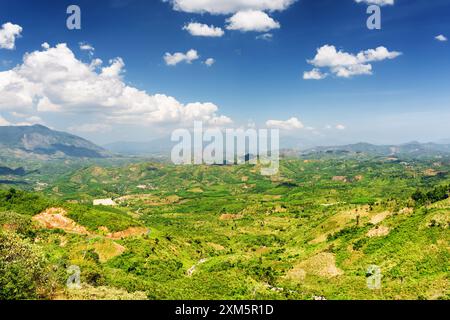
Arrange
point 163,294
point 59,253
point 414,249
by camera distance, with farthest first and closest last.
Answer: point 59,253 < point 414,249 < point 163,294

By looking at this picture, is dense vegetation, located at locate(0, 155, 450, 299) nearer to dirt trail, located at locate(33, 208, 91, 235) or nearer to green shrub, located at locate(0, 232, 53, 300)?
green shrub, located at locate(0, 232, 53, 300)

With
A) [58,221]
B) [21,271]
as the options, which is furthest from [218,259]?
[21,271]

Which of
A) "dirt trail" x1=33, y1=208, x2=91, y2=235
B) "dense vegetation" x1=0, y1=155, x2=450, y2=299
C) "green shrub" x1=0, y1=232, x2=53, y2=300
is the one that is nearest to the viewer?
"green shrub" x1=0, y1=232, x2=53, y2=300

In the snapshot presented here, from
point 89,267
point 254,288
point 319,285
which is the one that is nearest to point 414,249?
point 319,285

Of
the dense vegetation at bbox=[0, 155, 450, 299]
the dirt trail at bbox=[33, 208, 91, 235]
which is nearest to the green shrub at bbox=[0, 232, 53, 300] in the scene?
the dense vegetation at bbox=[0, 155, 450, 299]

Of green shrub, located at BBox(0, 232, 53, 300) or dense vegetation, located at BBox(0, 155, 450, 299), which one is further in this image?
dense vegetation, located at BBox(0, 155, 450, 299)

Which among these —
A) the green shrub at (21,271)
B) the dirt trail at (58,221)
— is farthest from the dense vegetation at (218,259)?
the dirt trail at (58,221)

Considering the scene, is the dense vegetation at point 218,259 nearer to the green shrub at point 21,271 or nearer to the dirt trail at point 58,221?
the green shrub at point 21,271

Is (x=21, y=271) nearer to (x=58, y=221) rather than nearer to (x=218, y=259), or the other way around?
(x=218, y=259)

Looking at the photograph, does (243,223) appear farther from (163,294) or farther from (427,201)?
(163,294)

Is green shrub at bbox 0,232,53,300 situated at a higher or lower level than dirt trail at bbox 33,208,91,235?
higher

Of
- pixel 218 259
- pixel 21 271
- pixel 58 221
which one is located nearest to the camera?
pixel 21 271
